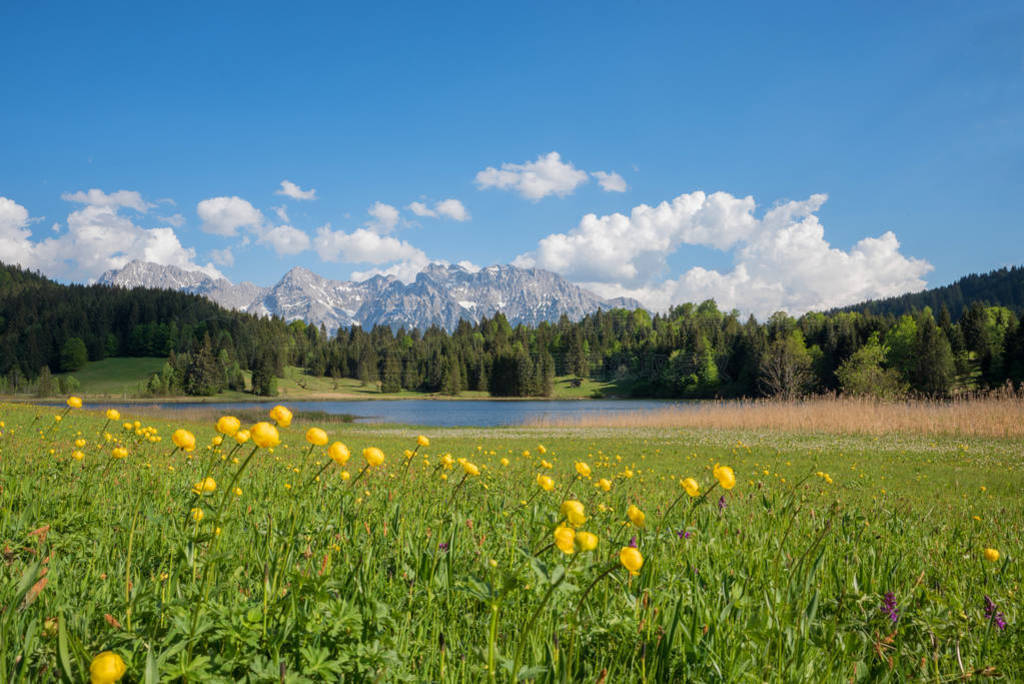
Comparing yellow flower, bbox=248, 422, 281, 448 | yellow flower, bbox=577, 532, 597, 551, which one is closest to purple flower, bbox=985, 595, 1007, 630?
yellow flower, bbox=577, 532, 597, 551

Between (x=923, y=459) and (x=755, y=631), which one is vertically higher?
(x=755, y=631)

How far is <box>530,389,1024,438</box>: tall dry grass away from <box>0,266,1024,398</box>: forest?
24.0 m

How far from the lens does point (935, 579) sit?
9.94ft

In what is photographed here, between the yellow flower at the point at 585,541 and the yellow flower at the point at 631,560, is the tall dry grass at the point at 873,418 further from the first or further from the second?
the yellow flower at the point at 585,541

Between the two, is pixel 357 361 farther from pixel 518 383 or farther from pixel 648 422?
pixel 648 422

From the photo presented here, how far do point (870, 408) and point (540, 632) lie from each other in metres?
21.5

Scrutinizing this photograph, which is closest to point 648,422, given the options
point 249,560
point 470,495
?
point 470,495

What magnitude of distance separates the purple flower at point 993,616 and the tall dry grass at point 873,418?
1684 centimetres

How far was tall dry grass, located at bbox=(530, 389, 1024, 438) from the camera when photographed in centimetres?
1502

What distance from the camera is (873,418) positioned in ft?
57.5

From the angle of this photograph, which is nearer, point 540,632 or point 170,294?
point 540,632

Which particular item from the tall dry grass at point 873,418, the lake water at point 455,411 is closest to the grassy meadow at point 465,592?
the tall dry grass at point 873,418

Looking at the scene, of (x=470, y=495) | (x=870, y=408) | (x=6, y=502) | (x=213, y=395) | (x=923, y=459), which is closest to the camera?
(x=6, y=502)

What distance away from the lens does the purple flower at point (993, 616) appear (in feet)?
7.20
